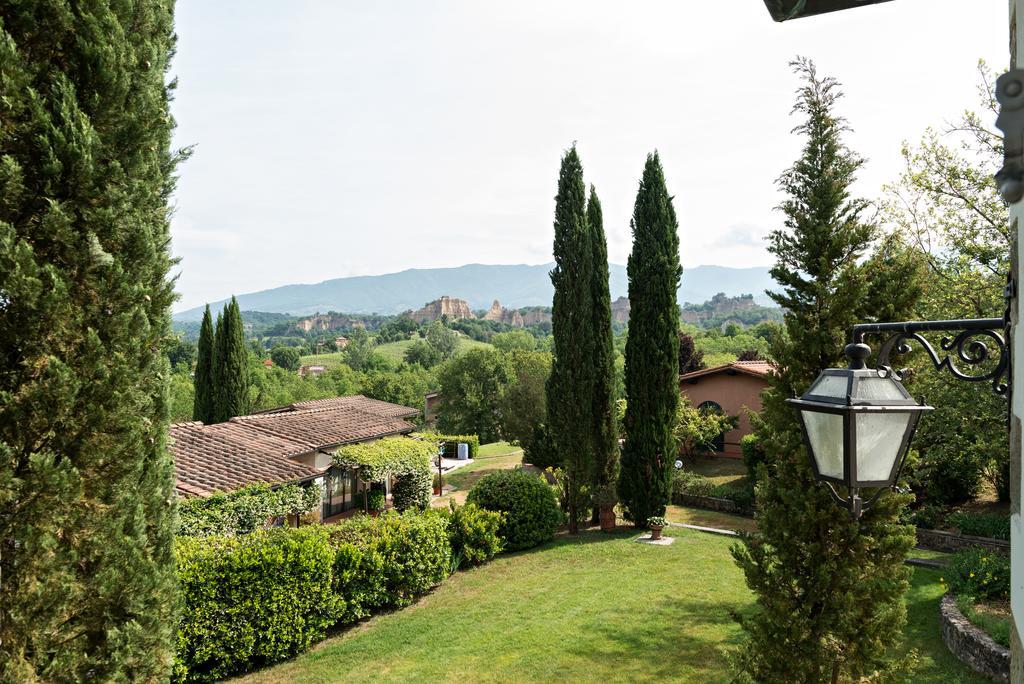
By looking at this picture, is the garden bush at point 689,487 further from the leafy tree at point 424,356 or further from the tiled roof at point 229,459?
the leafy tree at point 424,356

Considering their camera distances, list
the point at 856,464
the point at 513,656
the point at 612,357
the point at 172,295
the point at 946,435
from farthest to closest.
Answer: the point at 612,357
the point at 946,435
the point at 513,656
the point at 172,295
the point at 856,464

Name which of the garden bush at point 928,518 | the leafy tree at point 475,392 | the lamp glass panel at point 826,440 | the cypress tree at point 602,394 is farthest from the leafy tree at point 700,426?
the lamp glass panel at point 826,440

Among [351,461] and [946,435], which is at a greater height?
[946,435]

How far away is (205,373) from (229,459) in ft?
50.2

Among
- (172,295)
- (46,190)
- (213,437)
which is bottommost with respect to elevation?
(213,437)

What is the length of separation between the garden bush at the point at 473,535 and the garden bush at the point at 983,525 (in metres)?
11.4

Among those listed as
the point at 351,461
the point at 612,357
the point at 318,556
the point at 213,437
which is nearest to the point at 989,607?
the point at 612,357

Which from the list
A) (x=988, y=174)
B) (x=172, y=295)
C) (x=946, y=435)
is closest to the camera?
(x=172, y=295)

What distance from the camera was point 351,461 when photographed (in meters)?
18.5

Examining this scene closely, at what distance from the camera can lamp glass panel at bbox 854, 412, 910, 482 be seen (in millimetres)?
2539

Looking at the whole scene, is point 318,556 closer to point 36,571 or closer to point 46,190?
point 36,571

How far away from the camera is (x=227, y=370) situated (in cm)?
2897

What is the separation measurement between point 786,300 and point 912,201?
9.78 metres

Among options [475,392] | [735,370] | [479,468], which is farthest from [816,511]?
[475,392]
